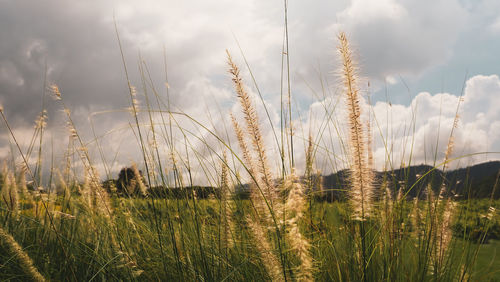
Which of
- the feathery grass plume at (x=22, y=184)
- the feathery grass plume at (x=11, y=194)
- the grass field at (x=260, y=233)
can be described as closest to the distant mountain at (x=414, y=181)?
the grass field at (x=260, y=233)

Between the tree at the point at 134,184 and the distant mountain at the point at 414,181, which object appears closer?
the distant mountain at the point at 414,181

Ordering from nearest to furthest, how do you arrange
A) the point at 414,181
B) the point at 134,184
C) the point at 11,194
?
the point at 11,194 → the point at 414,181 → the point at 134,184

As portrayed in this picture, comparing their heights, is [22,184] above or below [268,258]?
above

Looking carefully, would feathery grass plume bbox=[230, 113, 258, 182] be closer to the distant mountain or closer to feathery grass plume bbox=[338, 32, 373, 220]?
feathery grass plume bbox=[338, 32, 373, 220]

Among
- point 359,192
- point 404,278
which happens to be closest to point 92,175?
point 359,192

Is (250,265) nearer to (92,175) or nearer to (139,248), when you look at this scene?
(139,248)

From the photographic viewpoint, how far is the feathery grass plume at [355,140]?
59.6 inches

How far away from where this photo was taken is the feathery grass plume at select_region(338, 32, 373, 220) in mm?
1514

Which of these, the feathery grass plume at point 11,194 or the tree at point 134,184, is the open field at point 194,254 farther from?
the tree at point 134,184

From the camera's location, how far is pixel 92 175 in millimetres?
2414

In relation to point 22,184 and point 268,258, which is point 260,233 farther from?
point 22,184

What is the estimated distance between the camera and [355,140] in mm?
1547

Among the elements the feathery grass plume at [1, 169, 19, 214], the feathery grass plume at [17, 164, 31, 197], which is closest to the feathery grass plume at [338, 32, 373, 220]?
the feathery grass plume at [1, 169, 19, 214]

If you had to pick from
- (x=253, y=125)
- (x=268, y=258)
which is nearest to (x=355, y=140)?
(x=253, y=125)
